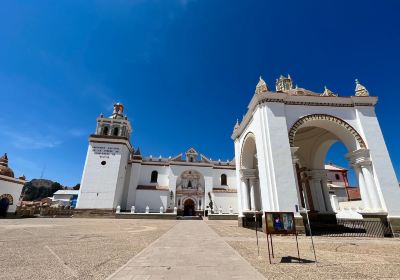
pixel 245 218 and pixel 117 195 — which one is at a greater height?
pixel 117 195

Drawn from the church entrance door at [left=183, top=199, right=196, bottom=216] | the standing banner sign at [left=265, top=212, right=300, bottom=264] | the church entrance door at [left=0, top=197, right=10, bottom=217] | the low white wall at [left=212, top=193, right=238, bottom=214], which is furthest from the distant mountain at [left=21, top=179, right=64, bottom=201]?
the standing banner sign at [left=265, top=212, right=300, bottom=264]

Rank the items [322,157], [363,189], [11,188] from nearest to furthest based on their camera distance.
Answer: [363,189], [322,157], [11,188]

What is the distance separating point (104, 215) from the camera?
27.7 m

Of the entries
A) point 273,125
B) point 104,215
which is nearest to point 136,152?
point 104,215

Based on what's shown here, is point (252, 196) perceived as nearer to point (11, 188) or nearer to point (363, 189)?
point (363, 189)

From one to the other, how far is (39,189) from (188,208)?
74.2 metres

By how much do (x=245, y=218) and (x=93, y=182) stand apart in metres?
23.9

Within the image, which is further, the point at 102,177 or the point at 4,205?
the point at 102,177

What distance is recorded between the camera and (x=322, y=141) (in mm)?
16000

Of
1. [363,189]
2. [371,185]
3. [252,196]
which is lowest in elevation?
[252,196]

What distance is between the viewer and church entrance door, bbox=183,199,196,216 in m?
35.7

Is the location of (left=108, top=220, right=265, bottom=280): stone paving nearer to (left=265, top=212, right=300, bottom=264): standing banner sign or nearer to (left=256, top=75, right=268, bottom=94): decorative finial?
(left=265, top=212, right=300, bottom=264): standing banner sign

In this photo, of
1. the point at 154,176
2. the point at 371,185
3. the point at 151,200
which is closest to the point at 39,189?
the point at 154,176

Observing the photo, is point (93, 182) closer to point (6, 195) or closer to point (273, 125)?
point (6, 195)
